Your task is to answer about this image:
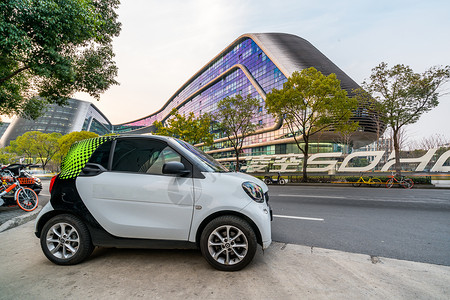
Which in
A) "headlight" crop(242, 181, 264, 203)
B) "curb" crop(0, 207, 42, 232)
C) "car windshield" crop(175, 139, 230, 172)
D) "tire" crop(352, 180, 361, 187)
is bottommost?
"curb" crop(0, 207, 42, 232)

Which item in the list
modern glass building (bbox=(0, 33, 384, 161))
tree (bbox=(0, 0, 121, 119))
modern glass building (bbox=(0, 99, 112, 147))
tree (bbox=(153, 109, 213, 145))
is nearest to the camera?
tree (bbox=(0, 0, 121, 119))

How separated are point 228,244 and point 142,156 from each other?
1.66 metres

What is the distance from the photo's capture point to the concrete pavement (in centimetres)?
215

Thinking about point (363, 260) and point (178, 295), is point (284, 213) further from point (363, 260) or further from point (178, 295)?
point (178, 295)

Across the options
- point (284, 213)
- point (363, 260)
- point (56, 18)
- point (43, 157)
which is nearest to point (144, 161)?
point (363, 260)

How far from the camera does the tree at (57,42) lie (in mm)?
5852

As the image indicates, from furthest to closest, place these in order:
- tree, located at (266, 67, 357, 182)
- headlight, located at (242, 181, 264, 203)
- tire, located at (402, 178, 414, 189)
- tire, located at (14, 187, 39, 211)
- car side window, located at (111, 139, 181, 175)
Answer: tree, located at (266, 67, 357, 182)
tire, located at (402, 178, 414, 189)
tire, located at (14, 187, 39, 211)
car side window, located at (111, 139, 181, 175)
headlight, located at (242, 181, 264, 203)

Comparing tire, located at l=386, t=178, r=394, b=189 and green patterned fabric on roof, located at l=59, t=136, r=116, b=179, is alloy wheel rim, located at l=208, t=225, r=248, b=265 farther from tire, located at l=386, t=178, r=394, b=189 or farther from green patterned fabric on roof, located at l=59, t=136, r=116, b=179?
tire, located at l=386, t=178, r=394, b=189

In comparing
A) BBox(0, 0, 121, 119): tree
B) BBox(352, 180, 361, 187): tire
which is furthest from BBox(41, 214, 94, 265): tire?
BBox(352, 180, 361, 187): tire

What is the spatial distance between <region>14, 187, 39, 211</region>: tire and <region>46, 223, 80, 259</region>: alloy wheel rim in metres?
5.01

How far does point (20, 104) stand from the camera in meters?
12.7

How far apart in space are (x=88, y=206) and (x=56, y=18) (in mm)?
6286

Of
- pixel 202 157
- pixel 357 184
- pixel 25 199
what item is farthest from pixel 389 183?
pixel 25 199

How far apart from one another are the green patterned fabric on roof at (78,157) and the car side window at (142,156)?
30cm
